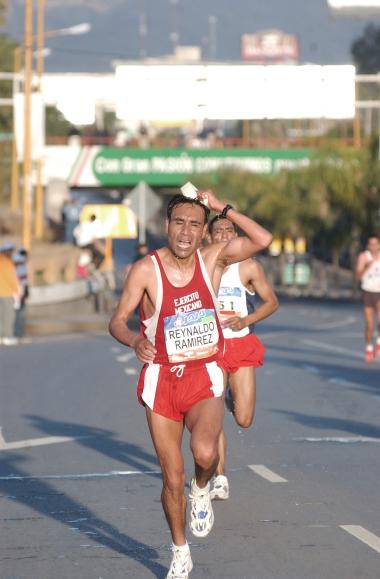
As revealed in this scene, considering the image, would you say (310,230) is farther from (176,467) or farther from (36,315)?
(176,467)

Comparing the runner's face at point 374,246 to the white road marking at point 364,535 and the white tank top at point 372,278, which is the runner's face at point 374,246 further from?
the white road marking at point 364,535

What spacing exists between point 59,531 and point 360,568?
2054mm

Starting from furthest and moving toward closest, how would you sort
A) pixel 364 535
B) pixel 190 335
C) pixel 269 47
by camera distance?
pixel 269 47, pixel 364 535, pixel 190 335

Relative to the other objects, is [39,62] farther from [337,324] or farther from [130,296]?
[130,296]

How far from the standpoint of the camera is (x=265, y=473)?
12477 mm

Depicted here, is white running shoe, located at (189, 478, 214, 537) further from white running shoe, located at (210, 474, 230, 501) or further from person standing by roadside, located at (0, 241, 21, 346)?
person standing by roadside, located at (0, 241, 21, 346)

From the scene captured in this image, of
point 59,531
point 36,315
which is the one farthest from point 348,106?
point 59,531

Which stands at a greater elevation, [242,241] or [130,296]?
[242,241]

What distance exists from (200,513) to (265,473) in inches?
153

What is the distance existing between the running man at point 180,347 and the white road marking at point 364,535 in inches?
43.5

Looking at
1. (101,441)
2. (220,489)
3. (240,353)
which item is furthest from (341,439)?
(220,489)

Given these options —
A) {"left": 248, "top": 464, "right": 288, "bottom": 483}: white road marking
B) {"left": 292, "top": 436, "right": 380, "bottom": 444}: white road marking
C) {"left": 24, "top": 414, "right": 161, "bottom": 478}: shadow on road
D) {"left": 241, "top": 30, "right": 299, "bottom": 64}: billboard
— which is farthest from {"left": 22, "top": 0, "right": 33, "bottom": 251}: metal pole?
{"left": 241, "top": 30, "right": 299, "bottom": 64}: billboard

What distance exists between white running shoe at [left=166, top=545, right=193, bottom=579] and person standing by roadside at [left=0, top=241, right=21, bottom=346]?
73.1 feet

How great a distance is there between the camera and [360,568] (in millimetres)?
8633
